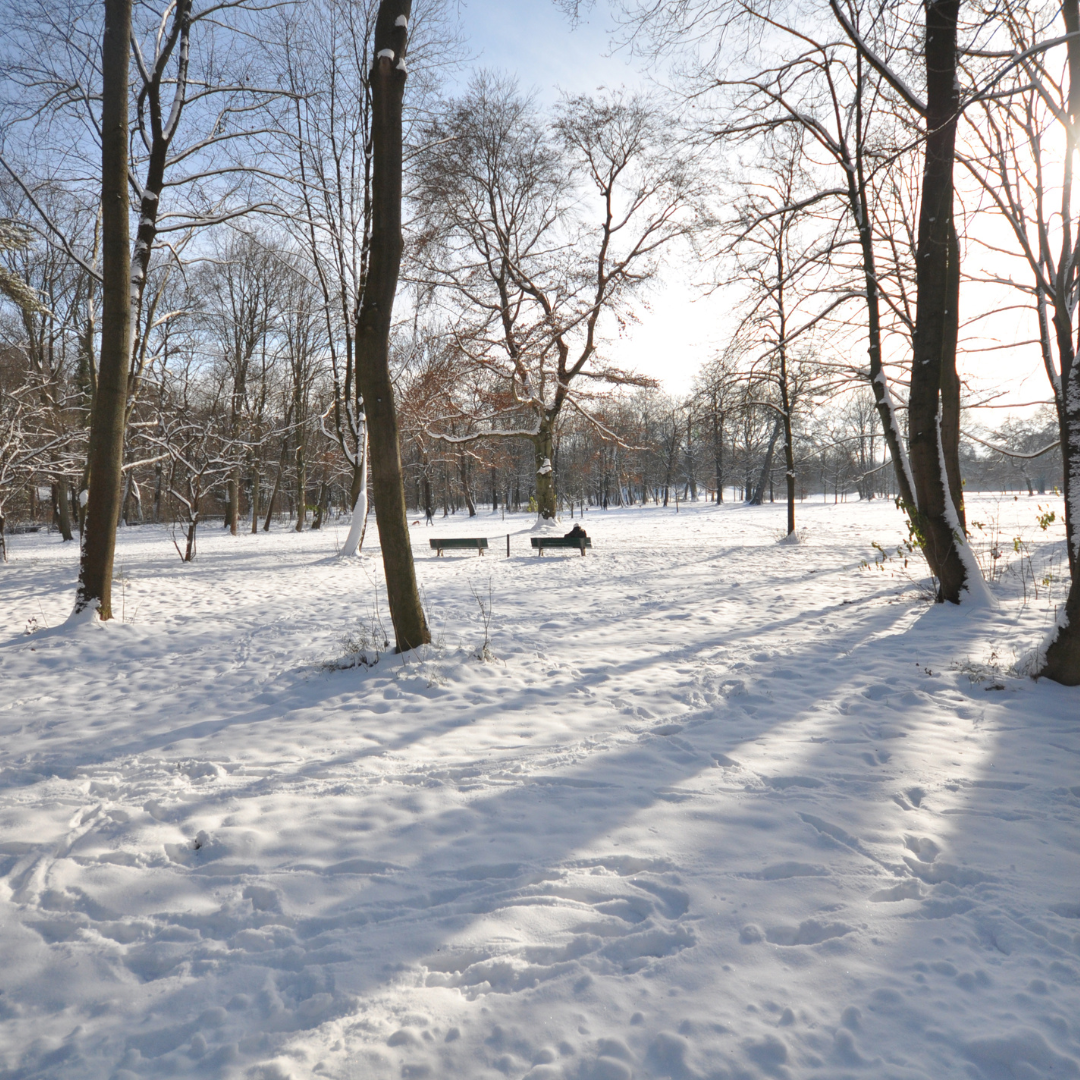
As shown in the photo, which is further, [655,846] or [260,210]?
[260,210]

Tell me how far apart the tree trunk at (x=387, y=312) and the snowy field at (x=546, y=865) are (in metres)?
0.91

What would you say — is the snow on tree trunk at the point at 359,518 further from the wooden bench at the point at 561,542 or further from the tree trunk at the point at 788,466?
the tree trunk at the point at 788,466

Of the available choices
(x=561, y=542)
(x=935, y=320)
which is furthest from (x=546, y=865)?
(x=561, y=542)

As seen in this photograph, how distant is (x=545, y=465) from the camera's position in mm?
A: 20250

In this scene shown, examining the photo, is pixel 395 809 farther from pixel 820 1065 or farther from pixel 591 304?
pixel 591 304

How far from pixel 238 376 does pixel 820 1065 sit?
31121mm

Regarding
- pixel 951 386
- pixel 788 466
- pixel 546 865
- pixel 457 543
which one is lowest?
pixel 546 865

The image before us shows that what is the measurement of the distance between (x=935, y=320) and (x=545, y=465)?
14136 mm

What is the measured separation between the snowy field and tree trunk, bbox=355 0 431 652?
91 cm

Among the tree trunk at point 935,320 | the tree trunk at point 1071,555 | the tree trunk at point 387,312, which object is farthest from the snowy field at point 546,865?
the tree trunk at point 935,320

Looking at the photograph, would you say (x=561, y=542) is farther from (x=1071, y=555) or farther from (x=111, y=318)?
(x=1071, y=555)

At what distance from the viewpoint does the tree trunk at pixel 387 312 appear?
17.7 feet

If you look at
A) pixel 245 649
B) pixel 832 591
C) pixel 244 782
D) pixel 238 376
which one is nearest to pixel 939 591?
pixel 832 591

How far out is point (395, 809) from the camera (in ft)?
10.4
